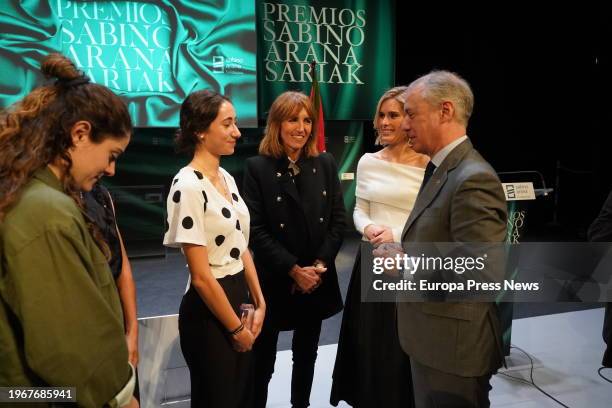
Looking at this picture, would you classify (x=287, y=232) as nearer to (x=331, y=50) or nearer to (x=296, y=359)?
(x=296, y=359)

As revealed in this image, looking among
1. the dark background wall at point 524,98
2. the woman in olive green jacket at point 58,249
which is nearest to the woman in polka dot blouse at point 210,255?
the woman in olive green jacket at point 58,249

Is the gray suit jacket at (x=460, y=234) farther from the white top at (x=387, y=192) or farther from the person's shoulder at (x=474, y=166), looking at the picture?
the white top at (x=387, y=192)

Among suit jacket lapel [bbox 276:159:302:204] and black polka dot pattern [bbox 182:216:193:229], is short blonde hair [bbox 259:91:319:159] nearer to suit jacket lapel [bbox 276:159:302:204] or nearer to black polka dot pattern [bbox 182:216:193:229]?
suit jacket lapel [bbox 276:159:302:204]

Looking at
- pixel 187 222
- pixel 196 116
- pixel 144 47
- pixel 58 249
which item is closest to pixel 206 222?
pixel 187 222

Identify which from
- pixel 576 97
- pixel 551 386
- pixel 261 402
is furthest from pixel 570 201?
pixel 261 402

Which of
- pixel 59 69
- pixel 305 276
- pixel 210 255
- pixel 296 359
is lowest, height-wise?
pixel 296 359

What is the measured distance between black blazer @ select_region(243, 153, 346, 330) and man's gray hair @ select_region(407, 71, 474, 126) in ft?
2.77

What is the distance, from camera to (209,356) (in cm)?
160

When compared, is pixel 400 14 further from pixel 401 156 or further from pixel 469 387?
pixel 469 387

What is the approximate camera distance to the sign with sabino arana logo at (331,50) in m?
5.75

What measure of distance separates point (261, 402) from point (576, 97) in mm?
7365

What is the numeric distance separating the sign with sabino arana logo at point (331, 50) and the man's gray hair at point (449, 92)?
4.60 metres

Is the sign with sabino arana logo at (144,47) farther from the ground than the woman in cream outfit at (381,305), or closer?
farther from the ground

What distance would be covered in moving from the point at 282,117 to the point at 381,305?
0.97 m
